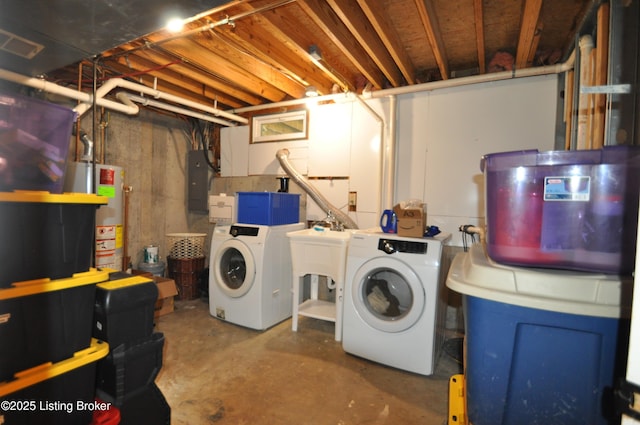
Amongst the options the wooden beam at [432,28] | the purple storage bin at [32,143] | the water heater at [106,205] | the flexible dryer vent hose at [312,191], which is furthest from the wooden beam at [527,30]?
the water heater at [106,205]

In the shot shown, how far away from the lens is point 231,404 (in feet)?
5.61

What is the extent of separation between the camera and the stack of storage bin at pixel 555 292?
0.85 metres

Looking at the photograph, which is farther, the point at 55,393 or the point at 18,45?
the point at 18,45

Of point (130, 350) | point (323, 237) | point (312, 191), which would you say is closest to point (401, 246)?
point (323, 237)

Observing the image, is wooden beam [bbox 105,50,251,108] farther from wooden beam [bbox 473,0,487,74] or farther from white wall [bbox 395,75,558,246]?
wooden beam [bbox 473,0,487,74]

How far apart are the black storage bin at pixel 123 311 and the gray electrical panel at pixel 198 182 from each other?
108 inches

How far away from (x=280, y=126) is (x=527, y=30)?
8.41 feet

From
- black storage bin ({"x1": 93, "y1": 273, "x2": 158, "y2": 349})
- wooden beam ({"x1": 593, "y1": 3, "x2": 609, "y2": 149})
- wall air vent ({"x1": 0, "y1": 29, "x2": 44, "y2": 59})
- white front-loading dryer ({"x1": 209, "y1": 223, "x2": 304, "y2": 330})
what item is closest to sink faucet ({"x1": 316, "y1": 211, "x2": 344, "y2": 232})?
white front-loading dryer ({"x1": 209, "y1": 223, "x2": 304, "y2": 330})

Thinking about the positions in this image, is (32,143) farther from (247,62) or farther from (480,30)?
(480,30)

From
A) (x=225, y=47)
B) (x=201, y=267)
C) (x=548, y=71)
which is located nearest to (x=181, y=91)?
(x=225, y=47)

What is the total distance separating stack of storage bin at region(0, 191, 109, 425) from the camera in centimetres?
98

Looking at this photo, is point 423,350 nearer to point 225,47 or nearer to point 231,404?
point 231,404

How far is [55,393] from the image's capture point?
42.6 inches

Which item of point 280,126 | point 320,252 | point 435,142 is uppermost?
point 280,126
